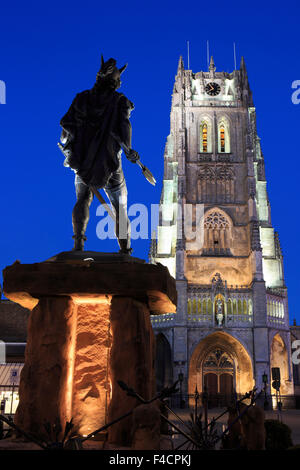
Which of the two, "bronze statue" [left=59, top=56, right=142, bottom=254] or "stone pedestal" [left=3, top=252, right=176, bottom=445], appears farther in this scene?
"bronze statue" [left=59, top=56, right=142, bottom=254]

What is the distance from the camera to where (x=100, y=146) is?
5184 millimetres

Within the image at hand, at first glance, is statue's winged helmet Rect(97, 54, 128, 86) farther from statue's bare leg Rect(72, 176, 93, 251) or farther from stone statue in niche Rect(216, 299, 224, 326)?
stone statue in niche Rect(216, 299, 224, 326)

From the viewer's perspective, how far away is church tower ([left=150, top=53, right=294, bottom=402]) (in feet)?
109

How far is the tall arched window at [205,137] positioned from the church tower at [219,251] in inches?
3.7

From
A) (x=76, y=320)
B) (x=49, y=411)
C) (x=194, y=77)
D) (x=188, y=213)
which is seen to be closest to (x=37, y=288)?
(x=76, y=320)

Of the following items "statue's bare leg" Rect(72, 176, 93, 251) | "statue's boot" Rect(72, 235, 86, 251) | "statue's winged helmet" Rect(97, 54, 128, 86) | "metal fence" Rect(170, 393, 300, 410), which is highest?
"statue's winged helmet" Rect(97, 54, 128, 86)

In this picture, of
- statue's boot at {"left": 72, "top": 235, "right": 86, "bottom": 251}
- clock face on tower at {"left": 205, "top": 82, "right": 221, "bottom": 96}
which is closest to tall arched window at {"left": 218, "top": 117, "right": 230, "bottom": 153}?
clock face on tower at {"left": 205, "top": 82, "right": 221, "bottom": 96}

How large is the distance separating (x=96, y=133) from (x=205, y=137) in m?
37.0

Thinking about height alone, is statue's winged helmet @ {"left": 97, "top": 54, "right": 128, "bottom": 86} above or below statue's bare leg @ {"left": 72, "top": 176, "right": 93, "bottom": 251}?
above

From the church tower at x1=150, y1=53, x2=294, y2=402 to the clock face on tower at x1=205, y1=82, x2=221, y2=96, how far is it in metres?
0.10

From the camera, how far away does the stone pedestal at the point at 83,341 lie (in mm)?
4066

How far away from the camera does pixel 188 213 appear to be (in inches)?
1470

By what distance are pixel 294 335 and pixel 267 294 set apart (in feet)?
38.1

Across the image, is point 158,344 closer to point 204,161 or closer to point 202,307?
point 202,307
